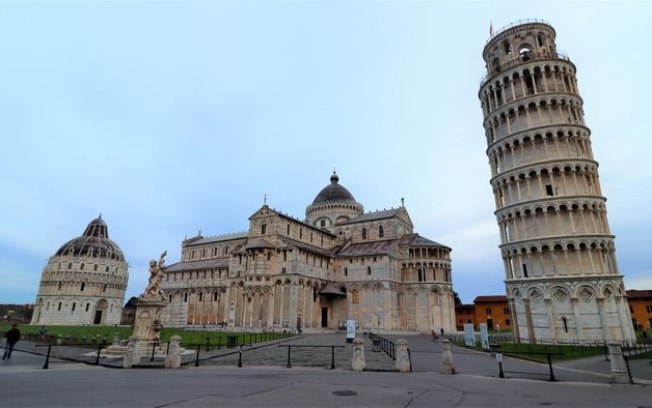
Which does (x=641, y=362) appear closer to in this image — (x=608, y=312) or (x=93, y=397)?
(x=608, y=312)

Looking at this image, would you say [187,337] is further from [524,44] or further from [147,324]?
[524,44]

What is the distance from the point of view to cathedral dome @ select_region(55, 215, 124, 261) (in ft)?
260

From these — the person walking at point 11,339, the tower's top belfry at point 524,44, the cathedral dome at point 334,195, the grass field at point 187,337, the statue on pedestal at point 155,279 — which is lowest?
the grass field at point 187,337

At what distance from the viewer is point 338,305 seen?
164 feet

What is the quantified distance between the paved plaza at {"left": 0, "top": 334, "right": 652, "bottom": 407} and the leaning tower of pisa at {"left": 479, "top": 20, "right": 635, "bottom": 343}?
1465cm

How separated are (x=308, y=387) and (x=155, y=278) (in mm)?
13653

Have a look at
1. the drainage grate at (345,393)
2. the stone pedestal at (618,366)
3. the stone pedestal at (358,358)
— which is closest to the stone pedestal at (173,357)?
the stone pedestal at (358,358)

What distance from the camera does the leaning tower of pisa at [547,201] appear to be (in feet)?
92.1

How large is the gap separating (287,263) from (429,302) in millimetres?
20448

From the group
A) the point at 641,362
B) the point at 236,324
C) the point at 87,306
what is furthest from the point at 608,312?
the point at 87,306

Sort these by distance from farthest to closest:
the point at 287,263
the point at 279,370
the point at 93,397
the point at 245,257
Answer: the point at 245,257 < the point at 287,263 < the point at 279,370 < the point at 93,397

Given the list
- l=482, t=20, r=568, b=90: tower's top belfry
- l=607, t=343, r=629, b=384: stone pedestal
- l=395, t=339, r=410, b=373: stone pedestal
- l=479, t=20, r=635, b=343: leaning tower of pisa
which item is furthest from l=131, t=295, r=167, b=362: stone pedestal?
l=482, t=20, r=568, b=90: tower's top belfry

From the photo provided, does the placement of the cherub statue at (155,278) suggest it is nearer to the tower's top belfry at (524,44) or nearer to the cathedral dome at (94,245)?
the tower's top belfry at (524,44)

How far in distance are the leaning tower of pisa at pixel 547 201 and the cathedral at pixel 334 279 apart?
16571 mm
